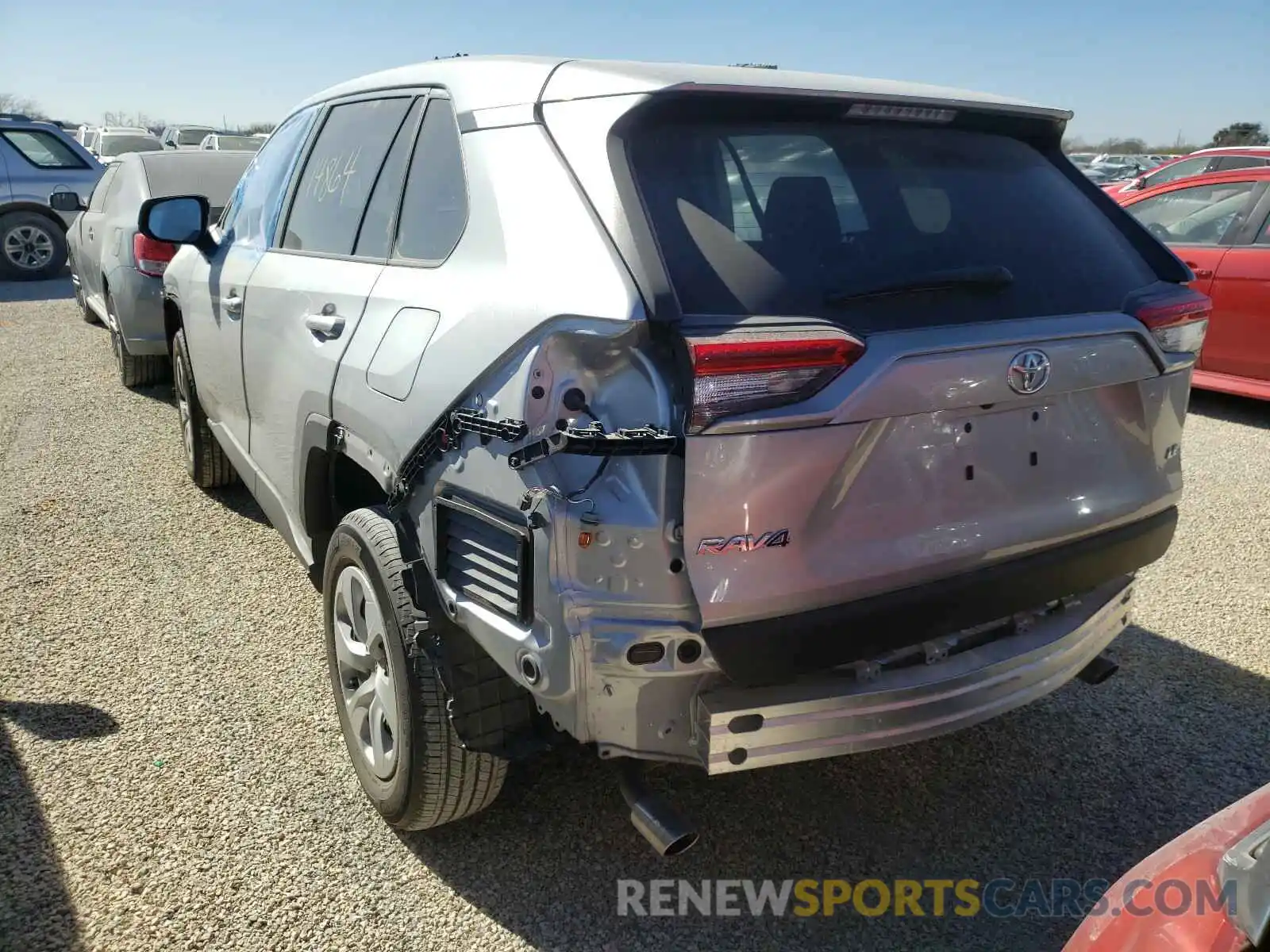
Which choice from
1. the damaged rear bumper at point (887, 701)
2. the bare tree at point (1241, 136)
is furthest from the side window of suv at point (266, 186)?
the bare tree at point (1241, 136)

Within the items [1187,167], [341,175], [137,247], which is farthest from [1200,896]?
[1187,167]

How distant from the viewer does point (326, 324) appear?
2.84 meters

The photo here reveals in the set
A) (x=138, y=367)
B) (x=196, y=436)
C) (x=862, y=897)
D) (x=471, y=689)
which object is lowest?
(x=862, y=897)

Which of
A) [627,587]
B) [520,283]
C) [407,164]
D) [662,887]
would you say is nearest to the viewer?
[627,587]

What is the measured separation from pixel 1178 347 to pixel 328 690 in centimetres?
276

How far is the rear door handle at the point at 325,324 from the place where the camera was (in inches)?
109

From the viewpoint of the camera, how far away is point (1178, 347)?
2523 millimetres

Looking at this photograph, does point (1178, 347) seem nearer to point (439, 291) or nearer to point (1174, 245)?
point (439, 291)

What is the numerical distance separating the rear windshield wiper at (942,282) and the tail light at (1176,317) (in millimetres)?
411

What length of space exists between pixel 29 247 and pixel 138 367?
26.9 feet

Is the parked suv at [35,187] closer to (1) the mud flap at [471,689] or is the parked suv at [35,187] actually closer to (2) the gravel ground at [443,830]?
(2) the gravel ground at [443,830]

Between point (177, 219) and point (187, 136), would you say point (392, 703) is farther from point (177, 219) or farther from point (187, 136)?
point (187, 136)

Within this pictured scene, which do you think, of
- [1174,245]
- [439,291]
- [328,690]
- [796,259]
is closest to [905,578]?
[796,259]

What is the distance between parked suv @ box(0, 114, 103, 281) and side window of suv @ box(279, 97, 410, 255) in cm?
1180
